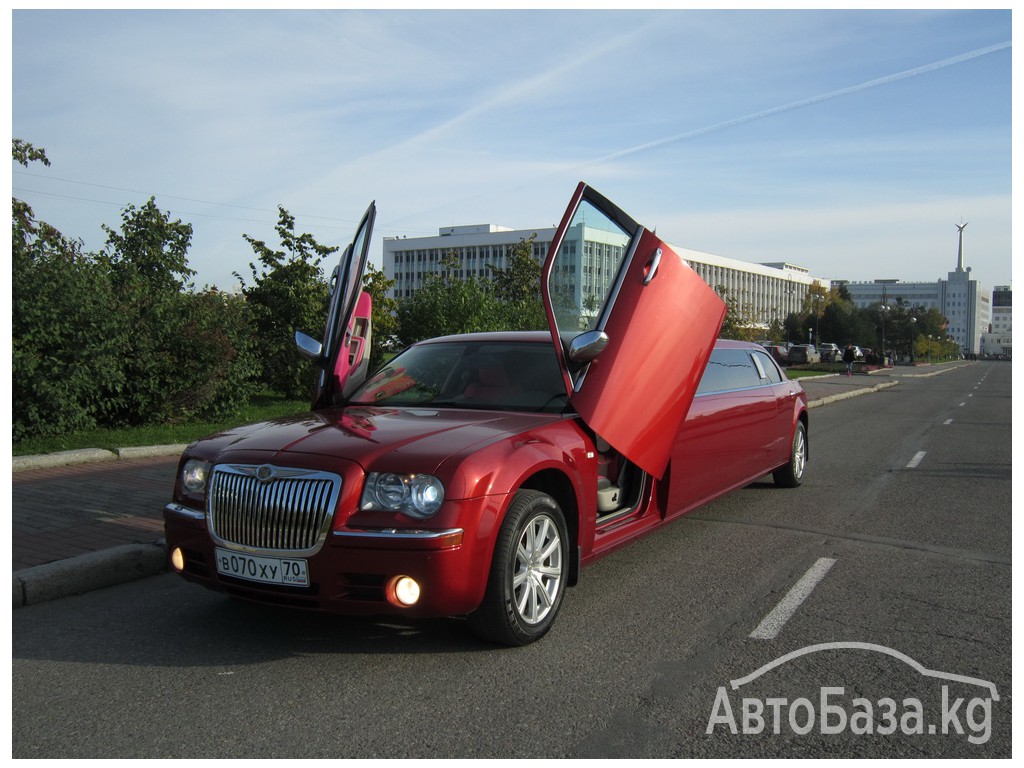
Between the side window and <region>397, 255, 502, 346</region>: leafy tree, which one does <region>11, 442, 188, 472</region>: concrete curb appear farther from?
<region>397, 255, 502, 346</region>: leafy tree

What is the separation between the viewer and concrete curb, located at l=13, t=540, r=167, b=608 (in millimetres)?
5016

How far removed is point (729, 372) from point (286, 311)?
10.3m

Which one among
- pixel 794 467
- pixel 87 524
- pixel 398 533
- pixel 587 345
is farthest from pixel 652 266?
pixel 794 467

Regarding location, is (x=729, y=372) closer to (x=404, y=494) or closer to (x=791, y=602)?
(x=791, y=602)

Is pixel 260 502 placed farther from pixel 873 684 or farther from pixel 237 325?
pixel 237 325

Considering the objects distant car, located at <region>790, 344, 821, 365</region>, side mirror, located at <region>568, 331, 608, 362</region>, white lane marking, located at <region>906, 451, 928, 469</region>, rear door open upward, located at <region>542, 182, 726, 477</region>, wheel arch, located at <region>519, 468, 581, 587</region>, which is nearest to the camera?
wheel arch, located at <region>519, 468, 581, 587</region>

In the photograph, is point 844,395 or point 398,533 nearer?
point 398,533

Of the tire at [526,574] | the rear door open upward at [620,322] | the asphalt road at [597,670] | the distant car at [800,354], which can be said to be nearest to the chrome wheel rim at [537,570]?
the tire at [526,574]

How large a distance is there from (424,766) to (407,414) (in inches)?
92.6

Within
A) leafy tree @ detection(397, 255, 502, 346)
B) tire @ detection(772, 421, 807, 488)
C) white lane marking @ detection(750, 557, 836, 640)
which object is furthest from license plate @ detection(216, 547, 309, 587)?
leafy tree @ detection(397, 255, 502, 346)

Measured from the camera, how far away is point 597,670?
4.00 metres

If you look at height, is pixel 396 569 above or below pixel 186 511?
below

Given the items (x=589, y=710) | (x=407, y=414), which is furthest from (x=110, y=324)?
(x=589, y=710)

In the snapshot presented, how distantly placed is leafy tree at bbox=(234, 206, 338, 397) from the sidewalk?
6339mm
